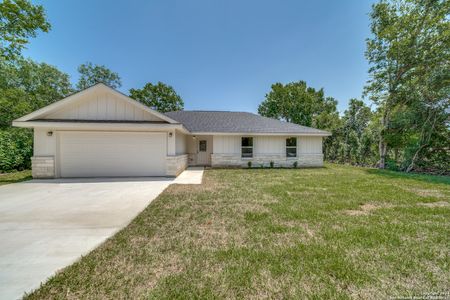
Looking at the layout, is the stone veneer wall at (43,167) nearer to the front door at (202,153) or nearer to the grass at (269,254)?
the grass at (269,254)

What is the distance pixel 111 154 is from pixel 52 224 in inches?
239

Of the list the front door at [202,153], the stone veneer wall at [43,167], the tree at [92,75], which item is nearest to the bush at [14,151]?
the stone veneer wall at [43,167]

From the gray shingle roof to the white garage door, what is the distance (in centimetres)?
405

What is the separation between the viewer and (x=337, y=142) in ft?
58.7

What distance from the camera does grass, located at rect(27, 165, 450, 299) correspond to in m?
2.01

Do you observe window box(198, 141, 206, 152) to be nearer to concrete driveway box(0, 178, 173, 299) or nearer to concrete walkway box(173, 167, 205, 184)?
concrete walkway box(173, 167, 205, 184)

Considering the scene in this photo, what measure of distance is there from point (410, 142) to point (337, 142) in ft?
18.3

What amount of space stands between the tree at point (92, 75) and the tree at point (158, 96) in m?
4.47

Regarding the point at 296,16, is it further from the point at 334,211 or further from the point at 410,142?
the point at 334,211

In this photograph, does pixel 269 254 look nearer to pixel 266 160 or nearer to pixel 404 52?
pixel 266 160

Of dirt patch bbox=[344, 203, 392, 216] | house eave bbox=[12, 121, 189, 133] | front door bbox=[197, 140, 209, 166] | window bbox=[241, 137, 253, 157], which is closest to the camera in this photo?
dirt patch bbox=[344, 203, 392, 216]

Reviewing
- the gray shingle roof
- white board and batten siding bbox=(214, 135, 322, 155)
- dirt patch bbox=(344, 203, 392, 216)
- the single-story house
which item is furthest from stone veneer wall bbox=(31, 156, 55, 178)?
dirt patch bbox=(344, 203, 392, 216)

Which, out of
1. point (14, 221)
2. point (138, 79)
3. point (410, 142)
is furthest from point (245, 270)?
point (138, 79)

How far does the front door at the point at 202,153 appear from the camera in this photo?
1463cm
